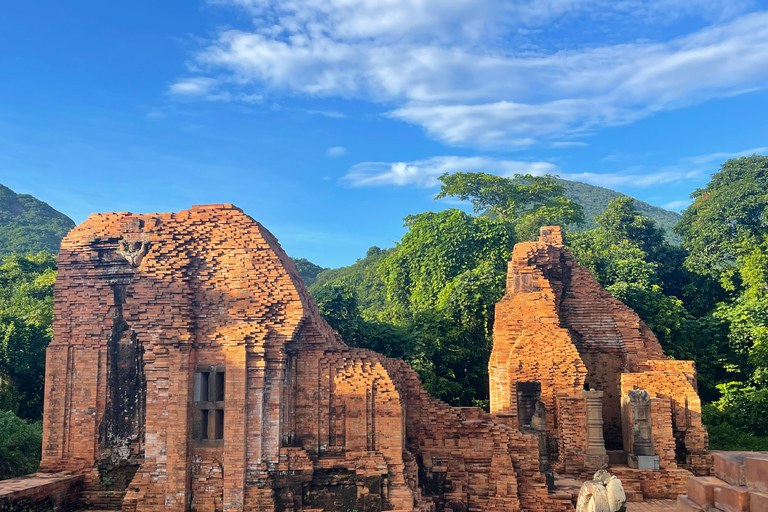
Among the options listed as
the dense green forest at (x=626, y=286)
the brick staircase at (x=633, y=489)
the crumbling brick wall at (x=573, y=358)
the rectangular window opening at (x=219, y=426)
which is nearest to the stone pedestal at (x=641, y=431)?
the crumbling brick wall at (x=573, y=358)

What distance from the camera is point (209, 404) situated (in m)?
10.1

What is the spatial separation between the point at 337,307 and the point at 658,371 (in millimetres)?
10311

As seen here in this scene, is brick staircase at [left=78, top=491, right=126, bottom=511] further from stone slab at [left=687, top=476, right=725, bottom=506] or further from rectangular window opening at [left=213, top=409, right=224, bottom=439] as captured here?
stone slab at [left=687, top=476, right=725, bottom=506]

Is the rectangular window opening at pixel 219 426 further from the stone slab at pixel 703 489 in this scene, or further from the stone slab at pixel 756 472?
the stone slab at pixel 756 472

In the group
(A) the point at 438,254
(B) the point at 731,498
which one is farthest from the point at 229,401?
(A) the point at 438,254

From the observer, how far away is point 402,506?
381 inches

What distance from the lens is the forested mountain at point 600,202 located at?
278 feet

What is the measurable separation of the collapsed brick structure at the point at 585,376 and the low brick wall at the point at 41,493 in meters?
8.08

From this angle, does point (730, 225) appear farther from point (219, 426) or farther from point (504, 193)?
point (219, 426)

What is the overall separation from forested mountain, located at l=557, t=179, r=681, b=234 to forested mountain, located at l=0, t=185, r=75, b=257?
6110cm

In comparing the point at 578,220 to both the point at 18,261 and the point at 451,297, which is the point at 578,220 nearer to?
the point at 451,297

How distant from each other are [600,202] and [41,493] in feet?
294

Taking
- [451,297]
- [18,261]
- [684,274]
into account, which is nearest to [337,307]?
[451,297]

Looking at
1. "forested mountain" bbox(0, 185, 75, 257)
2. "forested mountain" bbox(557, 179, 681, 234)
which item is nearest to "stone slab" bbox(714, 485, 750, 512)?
"forested mountain" bbox(0, 185, 75, 257)
